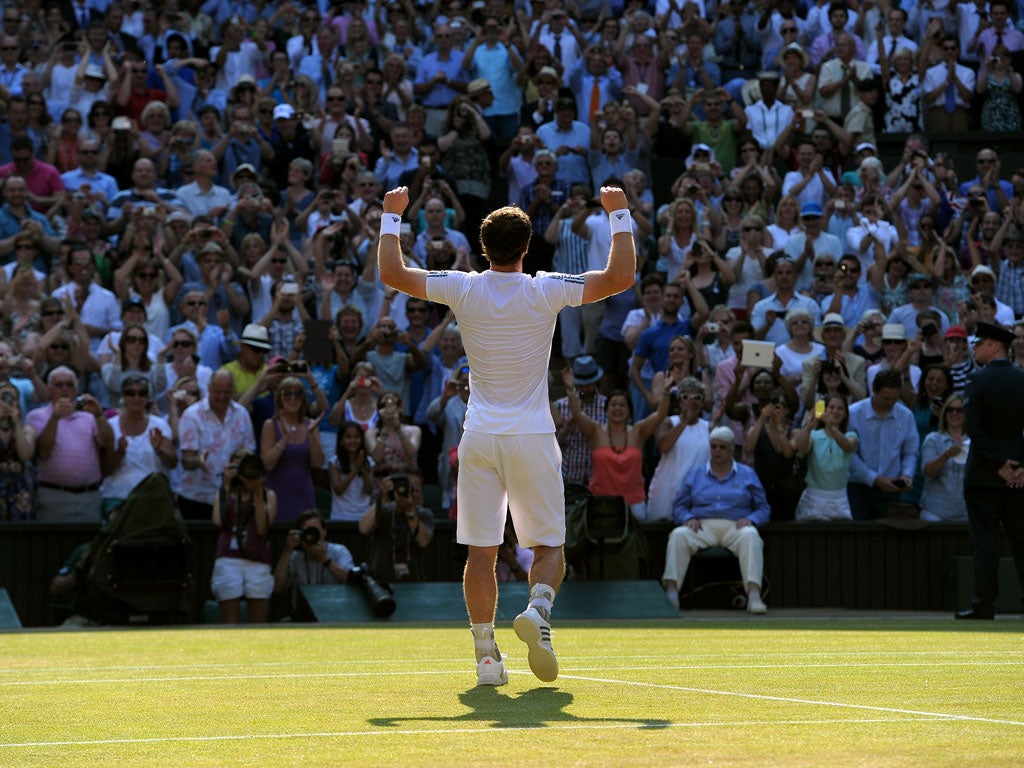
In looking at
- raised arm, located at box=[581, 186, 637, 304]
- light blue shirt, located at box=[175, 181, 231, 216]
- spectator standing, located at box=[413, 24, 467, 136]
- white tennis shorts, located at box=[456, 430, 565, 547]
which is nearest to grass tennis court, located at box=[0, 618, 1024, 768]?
white tennis shorts, located at box=[456, 430, 565, 547]

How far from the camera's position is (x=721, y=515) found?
15.1m

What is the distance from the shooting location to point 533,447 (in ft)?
23.4

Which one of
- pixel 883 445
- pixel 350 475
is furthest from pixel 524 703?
pixel 883 445

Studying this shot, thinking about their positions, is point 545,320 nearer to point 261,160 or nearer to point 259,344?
point 259,344

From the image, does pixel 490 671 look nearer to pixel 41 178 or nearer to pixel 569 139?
pixel 41 178

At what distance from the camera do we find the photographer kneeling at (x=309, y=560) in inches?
548

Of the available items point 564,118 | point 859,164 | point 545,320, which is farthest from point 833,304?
point 545,320

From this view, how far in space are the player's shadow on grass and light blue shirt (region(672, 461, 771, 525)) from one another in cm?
820

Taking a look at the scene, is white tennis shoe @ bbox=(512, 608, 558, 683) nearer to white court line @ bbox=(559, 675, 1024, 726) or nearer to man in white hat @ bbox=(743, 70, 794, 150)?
white court line @ bbox=(559, 675, 1024, 726)

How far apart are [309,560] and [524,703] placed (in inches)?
313

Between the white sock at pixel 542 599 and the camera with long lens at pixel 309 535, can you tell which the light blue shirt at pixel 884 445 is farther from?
the white sock at pixel 542 599

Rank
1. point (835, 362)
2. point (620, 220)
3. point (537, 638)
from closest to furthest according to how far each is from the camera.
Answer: point (537, 638) → point (620, 220) → point (835, 362)

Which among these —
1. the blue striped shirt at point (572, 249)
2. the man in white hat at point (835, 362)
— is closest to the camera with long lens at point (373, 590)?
the man in white hat at point (835, 362)

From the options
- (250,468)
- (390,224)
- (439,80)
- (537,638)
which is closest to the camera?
(537,638)
